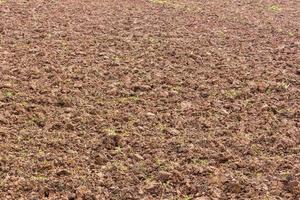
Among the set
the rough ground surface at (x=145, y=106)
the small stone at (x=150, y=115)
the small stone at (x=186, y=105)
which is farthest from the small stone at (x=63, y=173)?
the small stone at (x=186, y=105)

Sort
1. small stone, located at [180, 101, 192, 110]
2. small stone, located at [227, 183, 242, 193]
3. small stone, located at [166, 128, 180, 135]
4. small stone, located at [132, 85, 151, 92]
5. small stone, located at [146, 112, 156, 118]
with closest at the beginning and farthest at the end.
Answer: small stone, located at [227, 183, 242, 193], small stone, located at [166, 128, 180, 135], small stone, located at [146, 112, 156, 118], small stone, located at [180, 101, 192, 110], small stone, located at [132, 85, 151, 92]

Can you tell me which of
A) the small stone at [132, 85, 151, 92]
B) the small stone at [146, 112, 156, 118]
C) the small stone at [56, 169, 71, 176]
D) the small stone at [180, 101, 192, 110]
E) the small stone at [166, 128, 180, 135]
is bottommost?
the small stone at [56, 169, 71, 176]

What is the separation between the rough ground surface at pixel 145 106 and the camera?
499cm

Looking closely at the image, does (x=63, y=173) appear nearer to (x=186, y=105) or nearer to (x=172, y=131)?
(x=172, y=131)

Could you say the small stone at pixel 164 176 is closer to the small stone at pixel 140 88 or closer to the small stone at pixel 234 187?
the small stone at pixel 234 187

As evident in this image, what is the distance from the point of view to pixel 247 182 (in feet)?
16.6

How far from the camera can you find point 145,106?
6.31 meters

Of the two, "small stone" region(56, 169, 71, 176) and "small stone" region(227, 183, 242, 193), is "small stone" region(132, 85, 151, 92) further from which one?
"small stone" region(227, 183, 242, 193)

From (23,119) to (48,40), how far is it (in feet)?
8.35

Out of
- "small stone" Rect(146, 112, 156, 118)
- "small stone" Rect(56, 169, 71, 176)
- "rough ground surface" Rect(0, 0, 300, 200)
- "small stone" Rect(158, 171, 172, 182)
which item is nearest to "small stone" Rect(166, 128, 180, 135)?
"rough ground surface" Rect(0, 0, 300, 200)

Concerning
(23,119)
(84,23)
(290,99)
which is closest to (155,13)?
(84,23)

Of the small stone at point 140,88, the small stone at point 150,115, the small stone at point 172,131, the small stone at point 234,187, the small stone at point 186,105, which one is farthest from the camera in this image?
the small stone at point 140,88

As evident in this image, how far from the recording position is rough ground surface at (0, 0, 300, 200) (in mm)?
4992

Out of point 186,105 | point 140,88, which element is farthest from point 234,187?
point 140,88
